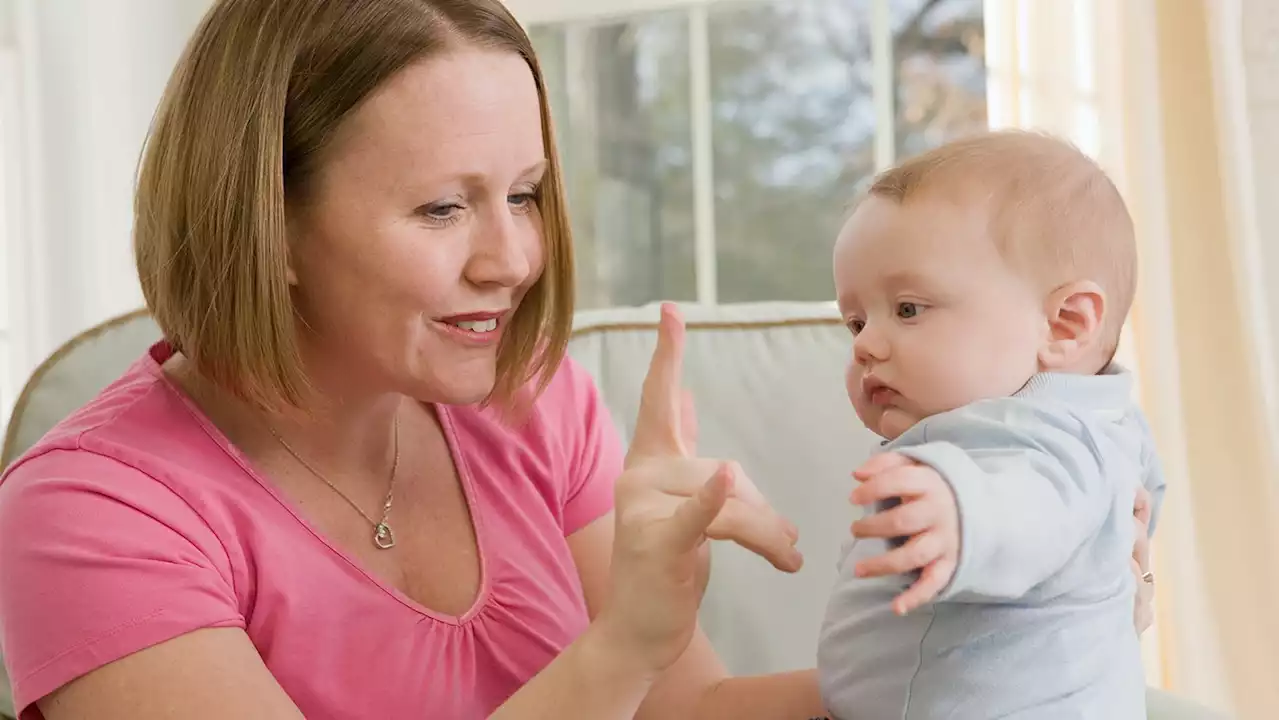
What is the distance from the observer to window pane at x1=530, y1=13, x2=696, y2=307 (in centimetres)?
335

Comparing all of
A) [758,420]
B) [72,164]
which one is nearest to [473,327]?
[758,420]

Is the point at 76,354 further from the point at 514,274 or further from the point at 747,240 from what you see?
the point at 747,240

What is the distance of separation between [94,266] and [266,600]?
215 centimetres

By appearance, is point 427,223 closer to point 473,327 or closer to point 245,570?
point 473,327

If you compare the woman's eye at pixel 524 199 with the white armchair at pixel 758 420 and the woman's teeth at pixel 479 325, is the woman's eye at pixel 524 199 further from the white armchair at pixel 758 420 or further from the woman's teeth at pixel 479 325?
the white armchair at pixel 758 420

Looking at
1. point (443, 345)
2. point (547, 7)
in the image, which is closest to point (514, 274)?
point (443, 345)

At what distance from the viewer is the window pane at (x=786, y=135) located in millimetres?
3260

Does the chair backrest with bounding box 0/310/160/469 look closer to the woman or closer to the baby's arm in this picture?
the woman

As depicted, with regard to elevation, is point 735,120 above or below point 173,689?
above

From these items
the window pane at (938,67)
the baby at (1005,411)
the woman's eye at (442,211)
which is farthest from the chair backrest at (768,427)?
the window pane at (938,67)

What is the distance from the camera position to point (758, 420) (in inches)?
67.4

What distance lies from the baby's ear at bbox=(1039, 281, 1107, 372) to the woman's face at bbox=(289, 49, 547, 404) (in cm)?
46

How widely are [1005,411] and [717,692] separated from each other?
0.52m

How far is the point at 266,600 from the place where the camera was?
1.16 m
